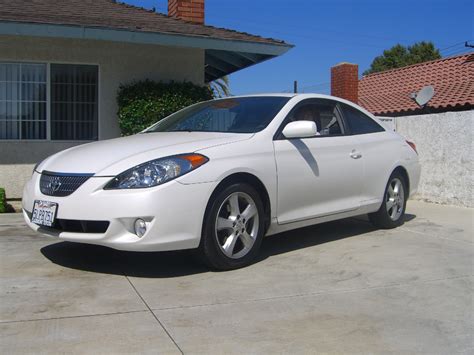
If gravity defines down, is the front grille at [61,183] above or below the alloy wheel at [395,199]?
above

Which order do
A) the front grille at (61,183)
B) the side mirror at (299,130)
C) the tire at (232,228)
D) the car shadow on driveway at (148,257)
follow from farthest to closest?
1. the side mirror at (299,130)
2. the car shadow on driveway at (148,257)
3. the tire at (232,228)
4. the front grille at (61,183)

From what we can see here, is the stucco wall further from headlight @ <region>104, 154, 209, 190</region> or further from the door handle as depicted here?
headlight @ <region>104, 154, 209, 190</region>

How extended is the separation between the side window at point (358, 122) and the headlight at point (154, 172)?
95.9 inches

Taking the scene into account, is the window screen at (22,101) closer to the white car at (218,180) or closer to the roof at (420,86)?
the white car at (218,180)

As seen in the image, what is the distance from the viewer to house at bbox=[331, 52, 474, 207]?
9383 millimetres

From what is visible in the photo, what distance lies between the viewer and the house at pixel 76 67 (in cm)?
865

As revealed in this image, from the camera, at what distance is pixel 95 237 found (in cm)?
421

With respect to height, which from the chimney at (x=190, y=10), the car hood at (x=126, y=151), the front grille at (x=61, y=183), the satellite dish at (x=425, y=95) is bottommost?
the front grille at (x=61, y=183)

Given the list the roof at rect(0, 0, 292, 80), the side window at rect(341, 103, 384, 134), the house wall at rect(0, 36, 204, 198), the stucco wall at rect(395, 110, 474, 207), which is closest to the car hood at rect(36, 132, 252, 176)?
the side window at rect(341, 103, 384, 134)

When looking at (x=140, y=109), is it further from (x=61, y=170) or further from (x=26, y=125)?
(x=61, y=170)

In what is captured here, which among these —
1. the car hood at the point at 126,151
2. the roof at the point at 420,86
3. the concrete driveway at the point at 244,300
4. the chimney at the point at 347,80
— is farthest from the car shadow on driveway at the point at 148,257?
the chimney at the point at 347,80

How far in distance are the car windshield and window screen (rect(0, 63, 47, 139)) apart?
394 cm

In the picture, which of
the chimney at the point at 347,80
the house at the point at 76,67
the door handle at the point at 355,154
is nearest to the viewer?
the door handle at the point at 355,154

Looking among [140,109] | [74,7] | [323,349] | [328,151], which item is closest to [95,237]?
[323,349]
